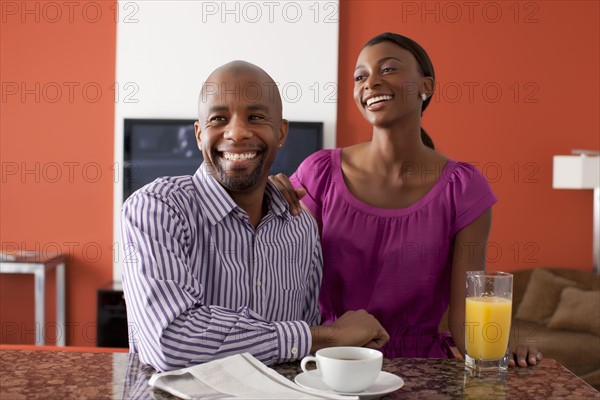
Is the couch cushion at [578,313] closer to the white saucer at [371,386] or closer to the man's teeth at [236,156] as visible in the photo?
the man's teeth at [236,156]

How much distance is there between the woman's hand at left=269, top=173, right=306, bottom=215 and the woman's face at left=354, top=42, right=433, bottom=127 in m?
0.25

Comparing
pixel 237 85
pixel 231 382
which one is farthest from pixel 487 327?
pixel 237 85

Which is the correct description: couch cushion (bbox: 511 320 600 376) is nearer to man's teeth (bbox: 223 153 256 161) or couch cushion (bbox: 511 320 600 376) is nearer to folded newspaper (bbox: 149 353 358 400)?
man's teeth (bbox: 223 153 256 161)

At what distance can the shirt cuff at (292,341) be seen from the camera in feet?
4.28

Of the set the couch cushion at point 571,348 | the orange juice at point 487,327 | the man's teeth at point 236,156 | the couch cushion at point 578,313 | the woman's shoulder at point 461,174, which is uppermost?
the man's teeth at point 236,156

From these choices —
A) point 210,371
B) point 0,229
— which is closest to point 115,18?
point 0,229

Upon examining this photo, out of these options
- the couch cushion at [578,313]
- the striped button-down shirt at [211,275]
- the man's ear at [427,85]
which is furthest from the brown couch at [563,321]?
the striped button-down shirt at [211,275]

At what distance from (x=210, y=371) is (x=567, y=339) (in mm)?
3113

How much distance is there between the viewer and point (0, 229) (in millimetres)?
4906

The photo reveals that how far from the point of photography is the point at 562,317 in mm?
4020

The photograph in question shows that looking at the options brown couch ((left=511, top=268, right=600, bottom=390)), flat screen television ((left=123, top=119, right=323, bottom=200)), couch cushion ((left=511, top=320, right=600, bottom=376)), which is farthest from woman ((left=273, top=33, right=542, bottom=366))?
flat screen television ((left=123, top=119, right=323, bottom=200))

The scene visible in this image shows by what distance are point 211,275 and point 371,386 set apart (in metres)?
0.49

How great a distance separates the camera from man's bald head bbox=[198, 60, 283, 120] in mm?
1605

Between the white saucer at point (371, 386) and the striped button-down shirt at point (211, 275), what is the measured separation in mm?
137
